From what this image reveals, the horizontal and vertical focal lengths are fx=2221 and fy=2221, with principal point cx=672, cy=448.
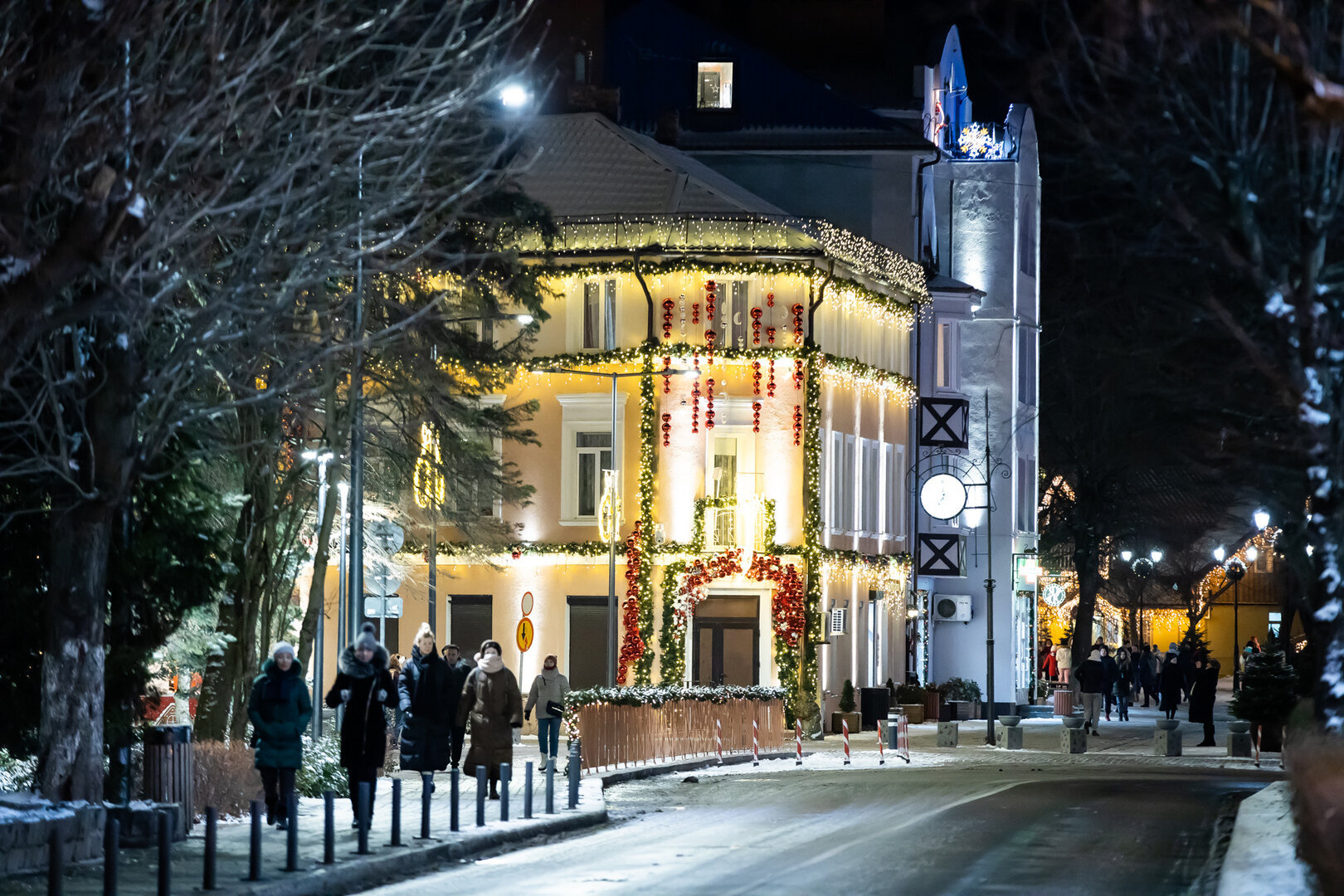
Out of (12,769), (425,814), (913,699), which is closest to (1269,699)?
(913,699)

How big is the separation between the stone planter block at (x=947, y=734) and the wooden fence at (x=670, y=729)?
317 centimetres

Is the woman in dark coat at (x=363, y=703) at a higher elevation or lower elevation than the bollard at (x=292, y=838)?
higher

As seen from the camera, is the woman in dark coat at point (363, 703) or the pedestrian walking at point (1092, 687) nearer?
the woman in dark coat at point (363, 703)

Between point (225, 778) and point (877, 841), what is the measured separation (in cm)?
676

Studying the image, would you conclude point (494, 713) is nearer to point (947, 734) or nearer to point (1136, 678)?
point (947, 734)

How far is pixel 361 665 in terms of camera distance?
20.6 meters

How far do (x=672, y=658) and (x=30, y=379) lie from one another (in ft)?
92.8

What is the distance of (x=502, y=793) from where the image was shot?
21875 mm

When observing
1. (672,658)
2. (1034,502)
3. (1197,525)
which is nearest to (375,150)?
(672,658)

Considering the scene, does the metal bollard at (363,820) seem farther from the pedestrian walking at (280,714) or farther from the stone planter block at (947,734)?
the stone planter block at (947,734)

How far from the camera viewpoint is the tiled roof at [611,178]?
49.4 meters

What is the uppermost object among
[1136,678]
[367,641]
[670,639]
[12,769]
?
[670,639]

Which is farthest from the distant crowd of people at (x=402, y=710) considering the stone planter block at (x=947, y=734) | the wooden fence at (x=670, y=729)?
the stone planter block at (x=947, y=734)

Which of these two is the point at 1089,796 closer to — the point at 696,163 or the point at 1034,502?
the point at 696,163
